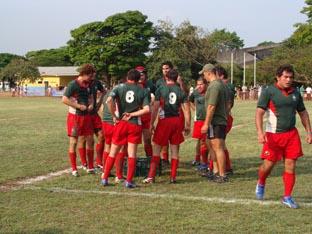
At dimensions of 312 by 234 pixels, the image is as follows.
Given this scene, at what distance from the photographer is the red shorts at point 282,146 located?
22.3ft

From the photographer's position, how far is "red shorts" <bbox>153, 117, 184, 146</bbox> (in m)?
8.45

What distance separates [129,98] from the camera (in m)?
7.96

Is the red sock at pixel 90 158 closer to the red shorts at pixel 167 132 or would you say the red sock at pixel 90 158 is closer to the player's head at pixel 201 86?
the red shorts at pixel 167 132

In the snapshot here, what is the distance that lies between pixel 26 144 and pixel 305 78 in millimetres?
52067

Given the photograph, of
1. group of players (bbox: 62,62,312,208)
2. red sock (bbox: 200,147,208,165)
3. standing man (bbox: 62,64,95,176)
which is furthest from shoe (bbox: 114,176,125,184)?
red sock (bbox: 200,147,208,165)

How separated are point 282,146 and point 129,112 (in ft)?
7.68

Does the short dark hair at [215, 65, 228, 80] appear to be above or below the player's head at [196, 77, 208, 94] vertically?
above

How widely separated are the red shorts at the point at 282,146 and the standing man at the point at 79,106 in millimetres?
3312

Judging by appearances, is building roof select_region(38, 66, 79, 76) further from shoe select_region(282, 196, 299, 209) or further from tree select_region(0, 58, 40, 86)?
shoe select_region(282, 196, 299, 209)

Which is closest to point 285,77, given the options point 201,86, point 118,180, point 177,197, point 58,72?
point 177,197

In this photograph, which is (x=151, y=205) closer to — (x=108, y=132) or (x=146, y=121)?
(x=108, y=132)

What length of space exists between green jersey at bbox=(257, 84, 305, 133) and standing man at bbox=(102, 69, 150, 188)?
73.1 inches

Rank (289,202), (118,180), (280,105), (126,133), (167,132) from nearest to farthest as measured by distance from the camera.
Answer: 1. (289,202)
2. (280,105)
3. (126,133)
4. (118,180)
5. (167,132)

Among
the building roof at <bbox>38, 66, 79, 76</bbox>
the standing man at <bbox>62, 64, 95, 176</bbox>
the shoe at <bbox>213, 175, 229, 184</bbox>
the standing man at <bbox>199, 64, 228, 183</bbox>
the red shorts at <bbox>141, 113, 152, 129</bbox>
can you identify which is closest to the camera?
the standing man at <bbox>199, 64, 228, 183</bbox>
